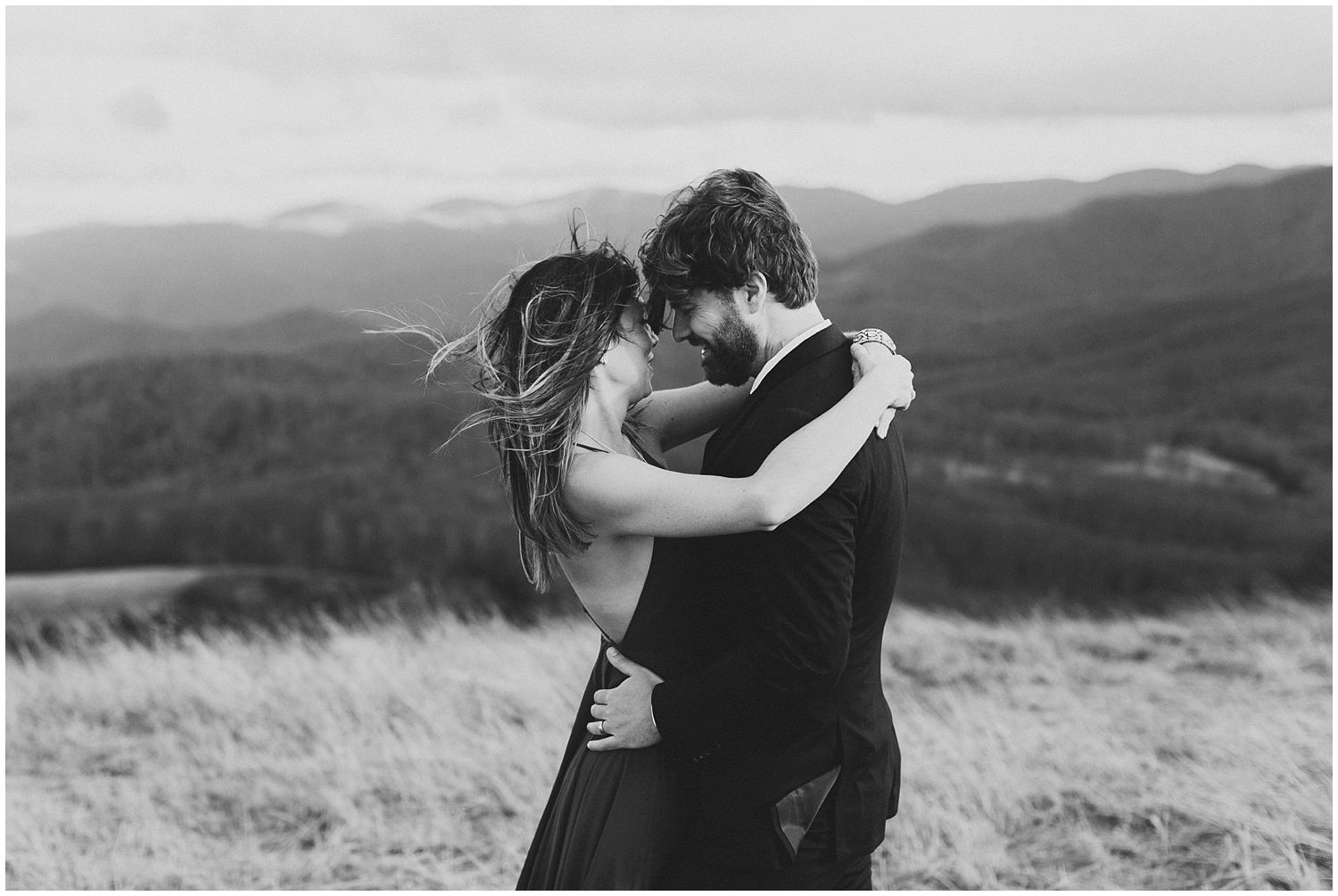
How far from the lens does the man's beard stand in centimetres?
212

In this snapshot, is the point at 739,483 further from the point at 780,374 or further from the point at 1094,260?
the point at 1094,260

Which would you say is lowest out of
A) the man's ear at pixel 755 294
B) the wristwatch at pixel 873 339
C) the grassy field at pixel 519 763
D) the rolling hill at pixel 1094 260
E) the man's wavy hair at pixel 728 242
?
the grassy field at pixel 519 763

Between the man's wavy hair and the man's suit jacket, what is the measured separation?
165 mm

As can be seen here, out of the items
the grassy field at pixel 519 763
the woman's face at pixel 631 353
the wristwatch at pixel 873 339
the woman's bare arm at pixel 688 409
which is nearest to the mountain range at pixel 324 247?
the grassy field at pixel 519 763

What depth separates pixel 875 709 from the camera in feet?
7.11

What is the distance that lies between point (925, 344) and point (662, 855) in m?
32.0

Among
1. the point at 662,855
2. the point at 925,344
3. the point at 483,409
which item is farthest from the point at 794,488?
the point at 925,344

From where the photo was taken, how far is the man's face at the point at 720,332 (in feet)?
6.95

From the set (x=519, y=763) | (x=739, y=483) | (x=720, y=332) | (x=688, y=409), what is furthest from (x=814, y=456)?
(x=519, y=763)

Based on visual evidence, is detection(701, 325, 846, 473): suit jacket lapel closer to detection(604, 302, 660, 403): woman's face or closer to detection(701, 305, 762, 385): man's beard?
detection(701, 305, 762, 385): man's beard

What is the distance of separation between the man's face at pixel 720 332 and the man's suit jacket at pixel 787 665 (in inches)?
2.7

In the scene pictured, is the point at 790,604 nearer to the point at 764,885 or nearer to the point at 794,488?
the point at 794,488

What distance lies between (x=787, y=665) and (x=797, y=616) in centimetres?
9

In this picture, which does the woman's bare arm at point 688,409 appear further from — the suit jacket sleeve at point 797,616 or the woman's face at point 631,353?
the suit jacket sleeve at point 797,616
